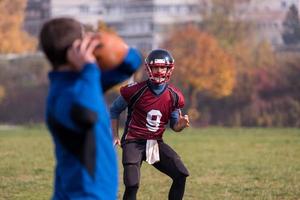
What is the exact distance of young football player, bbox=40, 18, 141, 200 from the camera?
3.59 m

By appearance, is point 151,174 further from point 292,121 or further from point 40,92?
point 40,92

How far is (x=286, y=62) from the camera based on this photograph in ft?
121

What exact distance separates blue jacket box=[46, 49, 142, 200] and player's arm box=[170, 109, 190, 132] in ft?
9.94

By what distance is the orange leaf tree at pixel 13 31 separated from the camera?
4044 centimetres

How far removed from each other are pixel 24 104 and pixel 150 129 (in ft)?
102

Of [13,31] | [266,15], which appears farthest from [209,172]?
[13,31]

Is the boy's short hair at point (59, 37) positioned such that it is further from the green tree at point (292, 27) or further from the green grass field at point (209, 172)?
the green tree at point (292, 27)

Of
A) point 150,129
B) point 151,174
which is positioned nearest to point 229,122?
point 151,174

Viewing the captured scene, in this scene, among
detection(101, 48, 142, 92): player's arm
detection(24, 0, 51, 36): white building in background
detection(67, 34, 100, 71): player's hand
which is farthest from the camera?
detection(24, 0, 51, 36): white building in background

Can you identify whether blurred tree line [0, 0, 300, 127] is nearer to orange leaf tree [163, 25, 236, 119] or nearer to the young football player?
orange leaf tree [163, 25, 236, 119]

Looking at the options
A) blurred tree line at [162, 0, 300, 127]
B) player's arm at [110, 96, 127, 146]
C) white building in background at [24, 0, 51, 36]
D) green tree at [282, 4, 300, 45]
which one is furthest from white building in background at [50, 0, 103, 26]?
player's arm at [110, 96, 127, 146]

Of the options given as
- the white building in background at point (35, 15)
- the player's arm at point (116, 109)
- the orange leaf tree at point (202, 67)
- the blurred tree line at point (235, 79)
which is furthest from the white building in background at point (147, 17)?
the player's arm at point (116, 109)

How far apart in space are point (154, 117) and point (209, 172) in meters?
5.05

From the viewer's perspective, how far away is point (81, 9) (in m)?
42.0
